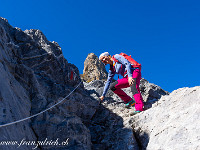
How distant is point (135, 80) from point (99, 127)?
3244 millimetres

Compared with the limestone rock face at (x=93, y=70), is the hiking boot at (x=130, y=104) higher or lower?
lower

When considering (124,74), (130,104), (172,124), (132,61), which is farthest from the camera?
(130,104)

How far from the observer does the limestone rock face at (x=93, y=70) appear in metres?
54.3

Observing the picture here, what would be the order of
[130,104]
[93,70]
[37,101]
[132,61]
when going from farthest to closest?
[93,70] < [130,104] < [132,61] < [37,101]

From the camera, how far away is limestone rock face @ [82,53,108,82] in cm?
5429

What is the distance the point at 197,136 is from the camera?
5.54 metres

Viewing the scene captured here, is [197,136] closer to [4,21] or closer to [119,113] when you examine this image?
[119,113]

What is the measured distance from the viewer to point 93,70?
57.4m

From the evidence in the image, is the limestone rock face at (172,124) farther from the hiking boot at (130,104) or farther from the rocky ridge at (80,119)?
the hiking boot at (130,104)

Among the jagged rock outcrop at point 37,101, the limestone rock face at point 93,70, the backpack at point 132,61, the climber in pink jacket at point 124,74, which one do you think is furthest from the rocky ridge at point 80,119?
the limestone rock face at point 93,70

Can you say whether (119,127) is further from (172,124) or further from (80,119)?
(172,124)

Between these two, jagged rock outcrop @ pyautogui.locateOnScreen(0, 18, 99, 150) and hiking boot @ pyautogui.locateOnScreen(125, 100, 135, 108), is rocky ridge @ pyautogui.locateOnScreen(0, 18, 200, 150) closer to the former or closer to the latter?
jagged rock outcrop @ pyautogui.locateOnScreen(0, 18, 99, 150)

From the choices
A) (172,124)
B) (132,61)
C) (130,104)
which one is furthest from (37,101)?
(130,104)

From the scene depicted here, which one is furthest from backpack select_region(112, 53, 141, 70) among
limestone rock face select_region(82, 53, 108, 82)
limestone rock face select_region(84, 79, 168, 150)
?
limestone rock face select_region(82, 53, 108, 82)
